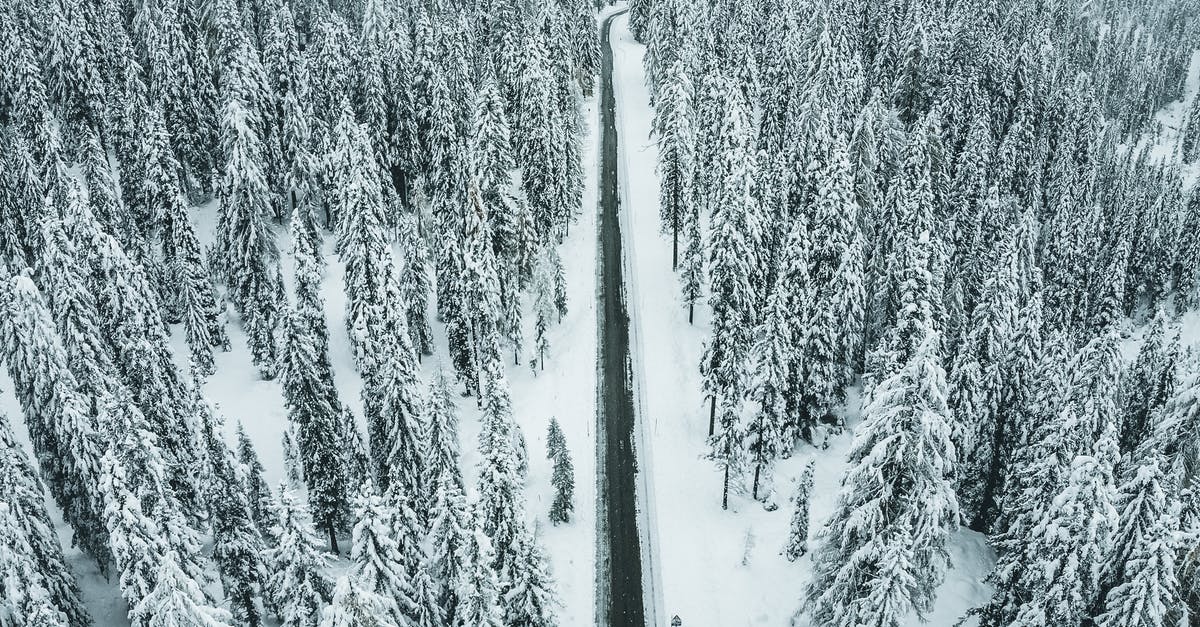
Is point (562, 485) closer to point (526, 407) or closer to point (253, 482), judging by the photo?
point (526, 407)

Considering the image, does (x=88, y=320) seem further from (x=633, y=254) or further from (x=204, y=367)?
(x=633, y=254)

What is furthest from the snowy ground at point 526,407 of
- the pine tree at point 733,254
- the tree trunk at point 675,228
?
the pine tree at point 733,254

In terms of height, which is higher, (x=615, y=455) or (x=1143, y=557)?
(x=1143, y=557)

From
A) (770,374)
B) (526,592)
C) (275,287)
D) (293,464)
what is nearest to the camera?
(526,592)

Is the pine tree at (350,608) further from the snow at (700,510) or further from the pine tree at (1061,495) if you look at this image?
the pine tree at (1061,495)

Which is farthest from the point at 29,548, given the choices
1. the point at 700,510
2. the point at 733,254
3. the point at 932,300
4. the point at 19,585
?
the point at 932,300
